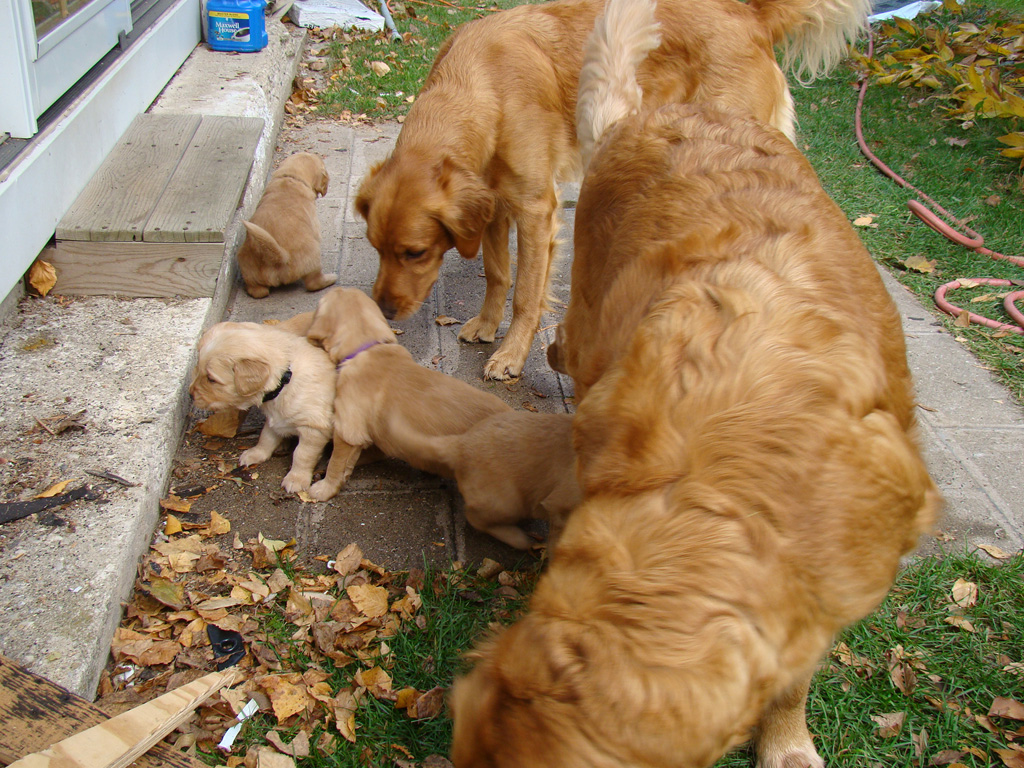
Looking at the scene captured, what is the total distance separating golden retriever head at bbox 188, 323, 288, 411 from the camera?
303 centimetres

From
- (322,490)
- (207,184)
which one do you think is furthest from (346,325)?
(207,184)

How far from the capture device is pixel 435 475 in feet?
10.8

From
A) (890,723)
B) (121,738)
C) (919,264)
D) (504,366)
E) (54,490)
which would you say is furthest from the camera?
(919,264)

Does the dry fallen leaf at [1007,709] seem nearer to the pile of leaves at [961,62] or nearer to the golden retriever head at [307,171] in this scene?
the golden retriever head at [307,171]

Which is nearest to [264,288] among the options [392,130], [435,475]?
[435,475]

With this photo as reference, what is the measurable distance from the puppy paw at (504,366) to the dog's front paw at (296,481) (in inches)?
45.7

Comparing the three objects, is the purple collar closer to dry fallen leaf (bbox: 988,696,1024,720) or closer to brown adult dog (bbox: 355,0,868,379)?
brown adult dog (bbox: 355,0,868,379)

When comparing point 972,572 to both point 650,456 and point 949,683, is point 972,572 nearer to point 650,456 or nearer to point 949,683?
point 949,683

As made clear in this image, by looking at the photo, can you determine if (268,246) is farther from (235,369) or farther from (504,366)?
(504,366)

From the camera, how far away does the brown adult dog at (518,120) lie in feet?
11.6

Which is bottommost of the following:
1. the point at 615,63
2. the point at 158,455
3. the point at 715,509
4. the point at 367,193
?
the point at 158,455

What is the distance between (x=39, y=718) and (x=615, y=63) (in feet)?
9.16

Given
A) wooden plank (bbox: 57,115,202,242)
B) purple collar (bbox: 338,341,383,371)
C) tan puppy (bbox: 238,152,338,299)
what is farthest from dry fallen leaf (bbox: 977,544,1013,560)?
wooden plank (bbox: 57,115,202,242)

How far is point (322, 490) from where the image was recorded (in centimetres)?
308
